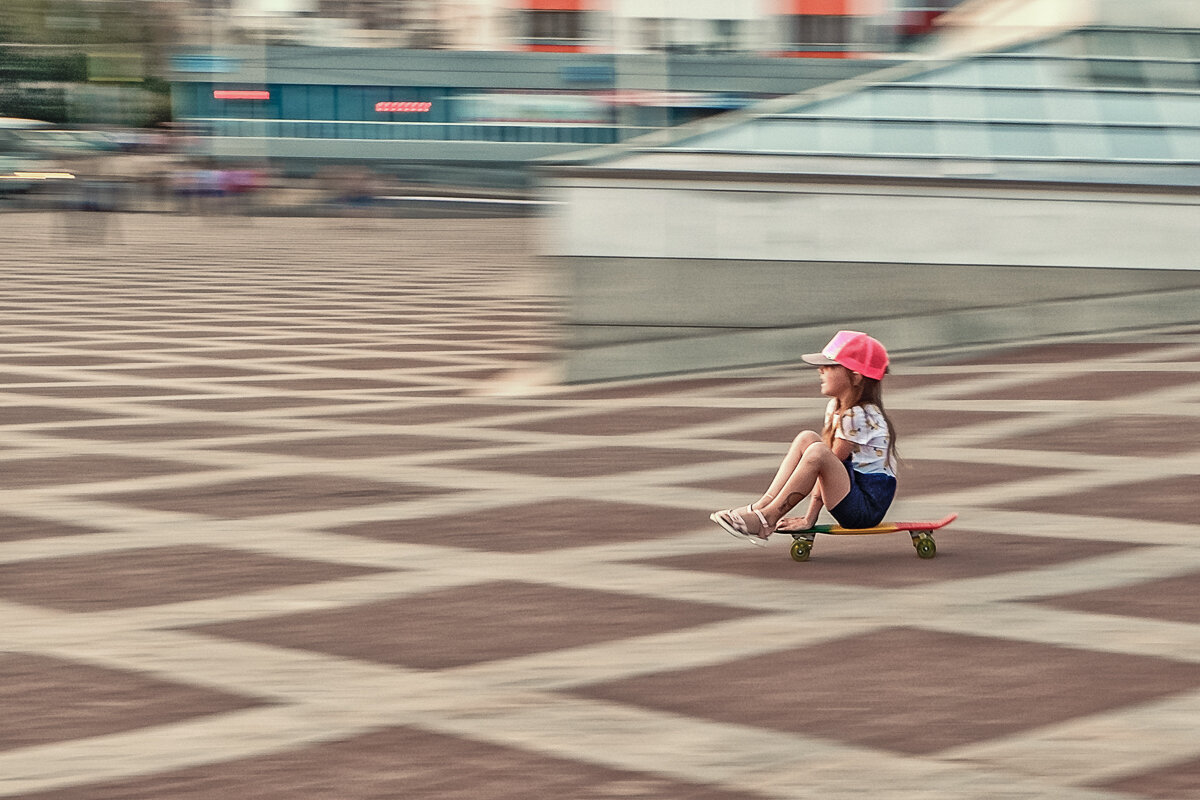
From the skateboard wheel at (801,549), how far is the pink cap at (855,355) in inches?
26.7

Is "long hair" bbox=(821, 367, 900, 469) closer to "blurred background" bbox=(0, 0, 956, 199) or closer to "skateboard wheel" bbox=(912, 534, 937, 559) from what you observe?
"skateboard wheel" bbox=(912, 534, 937, 559)

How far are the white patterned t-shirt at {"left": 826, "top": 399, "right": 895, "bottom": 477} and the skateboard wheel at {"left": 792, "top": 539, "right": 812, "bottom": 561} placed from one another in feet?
1.13

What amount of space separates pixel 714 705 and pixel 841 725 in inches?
14.2

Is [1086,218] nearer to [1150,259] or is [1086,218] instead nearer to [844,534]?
[1150,259]

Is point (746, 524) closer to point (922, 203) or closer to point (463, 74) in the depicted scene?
point (922, 203)

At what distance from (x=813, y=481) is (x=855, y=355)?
1.61ft

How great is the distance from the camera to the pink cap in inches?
249

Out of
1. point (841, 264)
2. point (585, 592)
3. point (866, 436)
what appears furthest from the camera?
point (841, 264)

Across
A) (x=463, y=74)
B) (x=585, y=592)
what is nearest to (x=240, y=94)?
(x=463, y=74)

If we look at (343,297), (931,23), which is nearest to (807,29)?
(931,23)

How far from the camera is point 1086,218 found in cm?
1266

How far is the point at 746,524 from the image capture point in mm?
6305

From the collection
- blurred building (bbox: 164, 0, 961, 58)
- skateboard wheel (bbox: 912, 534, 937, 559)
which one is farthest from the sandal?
blurred building (bbox: 164, 0, 961, 58)

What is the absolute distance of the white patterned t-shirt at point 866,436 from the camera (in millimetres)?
6387
